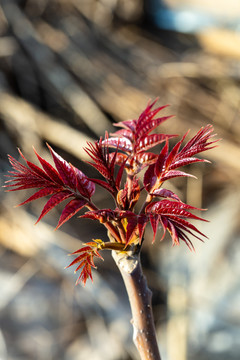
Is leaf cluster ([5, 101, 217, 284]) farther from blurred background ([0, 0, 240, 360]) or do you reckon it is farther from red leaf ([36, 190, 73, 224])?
blurred background ([0, 0, 240, 360])

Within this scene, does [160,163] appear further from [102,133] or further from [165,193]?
[102,133]

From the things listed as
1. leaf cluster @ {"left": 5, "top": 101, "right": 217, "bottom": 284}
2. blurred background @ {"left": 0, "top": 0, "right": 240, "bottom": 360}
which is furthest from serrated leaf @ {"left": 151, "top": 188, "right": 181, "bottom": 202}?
blurred background @ {"left": 0, "top": 0, "right": 240, "bottom": 360}

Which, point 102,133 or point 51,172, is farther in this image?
point 102,133

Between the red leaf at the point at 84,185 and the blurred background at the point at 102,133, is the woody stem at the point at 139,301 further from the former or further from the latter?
the blurred background at the point at 102,133

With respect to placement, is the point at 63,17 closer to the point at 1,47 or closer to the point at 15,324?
the point at 1,47

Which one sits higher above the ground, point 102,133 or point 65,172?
point 102,133

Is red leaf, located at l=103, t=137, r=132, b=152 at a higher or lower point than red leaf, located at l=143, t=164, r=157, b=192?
higher

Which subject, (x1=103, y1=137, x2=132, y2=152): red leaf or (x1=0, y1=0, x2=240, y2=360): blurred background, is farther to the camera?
(x1=0, y1=0, x2=240, y2=360): blurred background

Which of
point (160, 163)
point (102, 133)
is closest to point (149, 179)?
point (160, 163)
